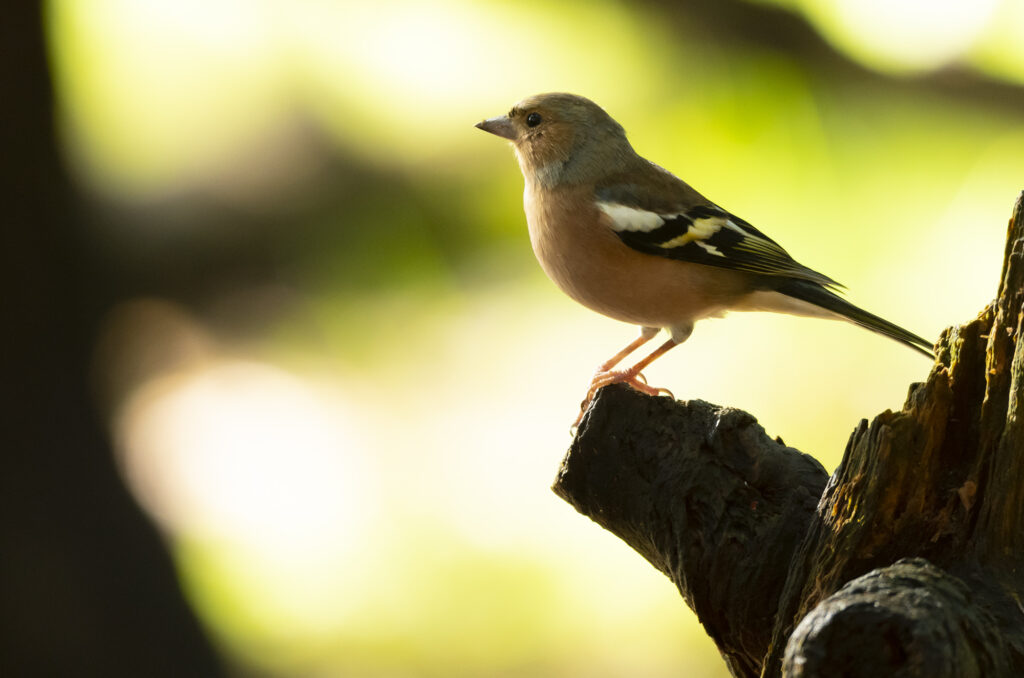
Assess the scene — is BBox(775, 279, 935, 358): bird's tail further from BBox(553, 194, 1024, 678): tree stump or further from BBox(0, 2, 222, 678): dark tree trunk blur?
BBox(0, 2, 222, 678): dark tree trunk blur

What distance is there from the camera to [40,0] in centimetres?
309

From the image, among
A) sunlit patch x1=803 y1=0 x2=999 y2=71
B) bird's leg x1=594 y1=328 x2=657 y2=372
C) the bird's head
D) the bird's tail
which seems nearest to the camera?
the bird's tail

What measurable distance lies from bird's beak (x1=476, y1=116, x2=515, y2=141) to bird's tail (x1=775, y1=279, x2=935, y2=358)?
814 mm

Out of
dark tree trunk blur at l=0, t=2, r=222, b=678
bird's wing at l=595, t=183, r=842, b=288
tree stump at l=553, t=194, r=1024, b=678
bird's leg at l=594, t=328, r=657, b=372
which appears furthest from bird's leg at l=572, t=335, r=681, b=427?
dark tree trunk blur at l=0, t=2, r=222, b=678

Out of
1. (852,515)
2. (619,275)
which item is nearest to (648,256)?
(619,275)

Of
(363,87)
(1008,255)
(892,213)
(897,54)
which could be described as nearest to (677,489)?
(1008,255)

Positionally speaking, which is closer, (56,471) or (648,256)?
(648,256)

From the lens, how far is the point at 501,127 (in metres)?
2.41

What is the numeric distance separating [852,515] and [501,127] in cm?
149

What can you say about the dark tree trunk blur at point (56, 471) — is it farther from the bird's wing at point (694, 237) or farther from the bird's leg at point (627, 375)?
the bird's wing at point (694, 237)

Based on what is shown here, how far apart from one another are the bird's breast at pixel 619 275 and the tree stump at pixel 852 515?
49 cm

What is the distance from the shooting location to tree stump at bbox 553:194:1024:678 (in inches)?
38.0

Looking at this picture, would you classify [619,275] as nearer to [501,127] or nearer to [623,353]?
[623,353]

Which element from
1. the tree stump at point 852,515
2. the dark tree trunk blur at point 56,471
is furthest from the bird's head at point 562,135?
the dark tree trunk blur at point 56,471
